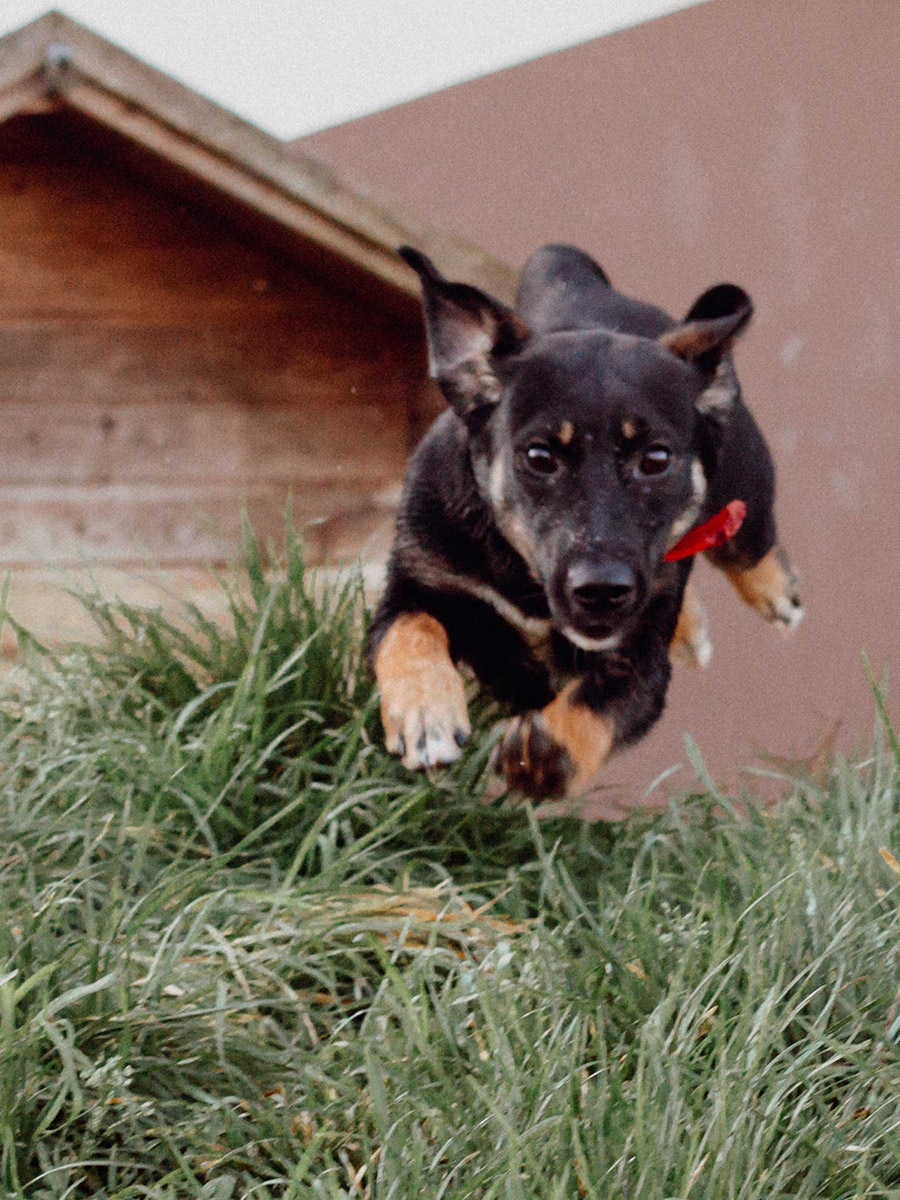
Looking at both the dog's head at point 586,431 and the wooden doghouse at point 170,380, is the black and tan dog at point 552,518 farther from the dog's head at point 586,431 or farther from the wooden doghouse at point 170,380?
the wooden doghouse at point 170,380

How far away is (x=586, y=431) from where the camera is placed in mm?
2574

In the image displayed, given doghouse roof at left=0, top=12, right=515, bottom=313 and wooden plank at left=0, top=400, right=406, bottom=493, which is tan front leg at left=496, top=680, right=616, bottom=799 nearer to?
doghouse roof at left=0, top=12, right=515, bottom=313

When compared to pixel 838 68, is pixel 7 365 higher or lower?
lower

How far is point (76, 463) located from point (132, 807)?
2.02 m

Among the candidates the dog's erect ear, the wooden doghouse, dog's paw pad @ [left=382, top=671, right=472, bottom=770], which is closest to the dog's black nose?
dog's paw pad @ [left=382, top=671, right=472, bottom=770]

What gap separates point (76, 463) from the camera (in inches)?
180

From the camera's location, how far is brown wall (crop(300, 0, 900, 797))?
5.25m

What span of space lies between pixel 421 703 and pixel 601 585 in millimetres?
457

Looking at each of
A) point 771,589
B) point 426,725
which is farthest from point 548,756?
point 771,589

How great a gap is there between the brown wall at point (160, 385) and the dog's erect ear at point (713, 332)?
1.88m

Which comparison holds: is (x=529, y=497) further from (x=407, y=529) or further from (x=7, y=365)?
(x=7, y=365)

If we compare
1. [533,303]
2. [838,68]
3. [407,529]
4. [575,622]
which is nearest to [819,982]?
[575,622]

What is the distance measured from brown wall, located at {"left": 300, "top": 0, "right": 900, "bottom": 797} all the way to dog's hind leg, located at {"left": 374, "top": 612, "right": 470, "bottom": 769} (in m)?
2.46

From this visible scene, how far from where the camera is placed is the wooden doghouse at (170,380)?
15.0 ft
